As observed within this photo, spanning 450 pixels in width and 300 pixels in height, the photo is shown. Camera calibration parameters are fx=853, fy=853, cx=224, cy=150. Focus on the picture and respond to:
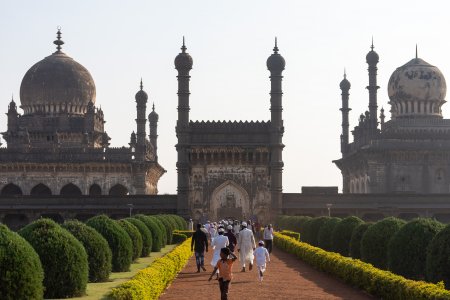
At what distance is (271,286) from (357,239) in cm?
623

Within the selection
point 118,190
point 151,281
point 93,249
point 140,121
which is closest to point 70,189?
point 118,190

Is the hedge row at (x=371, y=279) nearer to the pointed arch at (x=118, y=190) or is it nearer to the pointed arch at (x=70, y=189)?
the pointed arch at (x=118, y=190)

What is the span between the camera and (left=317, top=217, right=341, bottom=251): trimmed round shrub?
1053 inches

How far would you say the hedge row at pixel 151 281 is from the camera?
12.2 metres

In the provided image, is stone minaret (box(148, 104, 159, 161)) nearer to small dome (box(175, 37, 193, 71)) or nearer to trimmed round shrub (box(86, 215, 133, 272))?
small dome (box(175, 37, 193, 71))

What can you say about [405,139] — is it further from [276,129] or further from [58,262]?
[58,262]

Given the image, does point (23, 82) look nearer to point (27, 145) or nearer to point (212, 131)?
point (27, 145)

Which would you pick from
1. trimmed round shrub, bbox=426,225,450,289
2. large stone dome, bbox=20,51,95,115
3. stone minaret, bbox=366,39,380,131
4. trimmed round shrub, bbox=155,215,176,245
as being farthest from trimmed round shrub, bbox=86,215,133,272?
large stone dome, bbox=20,51,95,115

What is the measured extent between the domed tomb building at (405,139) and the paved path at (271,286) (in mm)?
29190

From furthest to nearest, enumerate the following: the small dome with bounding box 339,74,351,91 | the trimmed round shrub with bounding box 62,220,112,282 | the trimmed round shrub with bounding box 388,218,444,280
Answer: the small dome with bounding box 339,74,351,91 < the trimmed round shrub with bounding box 62,220,112,282 < the trimmed round shrub with bounding box 388,218,444,280

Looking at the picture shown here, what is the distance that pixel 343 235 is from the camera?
24.6 metres

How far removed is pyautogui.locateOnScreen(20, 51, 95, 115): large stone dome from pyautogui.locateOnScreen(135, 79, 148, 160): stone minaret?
14.0 ft

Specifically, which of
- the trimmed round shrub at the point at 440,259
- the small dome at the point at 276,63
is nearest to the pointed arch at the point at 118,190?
the small dome at the point at 276,63

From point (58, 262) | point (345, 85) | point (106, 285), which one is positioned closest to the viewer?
point (58, 262)
